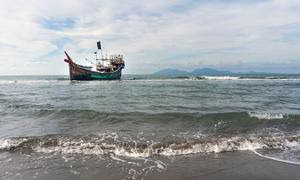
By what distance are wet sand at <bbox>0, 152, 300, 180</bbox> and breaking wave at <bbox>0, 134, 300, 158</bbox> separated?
1.92 ft

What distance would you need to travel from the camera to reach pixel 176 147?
8.73 meters

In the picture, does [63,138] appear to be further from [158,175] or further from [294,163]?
[294,163]

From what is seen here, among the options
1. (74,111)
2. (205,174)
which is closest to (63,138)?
(205,174)

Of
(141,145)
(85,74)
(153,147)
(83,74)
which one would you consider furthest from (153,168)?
(83,74)

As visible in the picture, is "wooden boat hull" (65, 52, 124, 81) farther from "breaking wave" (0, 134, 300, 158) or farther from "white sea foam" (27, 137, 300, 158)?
"white sea foam" (27, 137, 300, 158)

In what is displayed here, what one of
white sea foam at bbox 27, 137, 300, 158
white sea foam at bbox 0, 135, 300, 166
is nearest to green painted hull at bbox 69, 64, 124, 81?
white sea foam at bbox 0, 135, 300, 166

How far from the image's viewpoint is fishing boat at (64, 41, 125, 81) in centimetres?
6931

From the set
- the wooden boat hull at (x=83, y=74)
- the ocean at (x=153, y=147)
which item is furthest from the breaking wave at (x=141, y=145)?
the wooden boat hull at (x=83, y=74)

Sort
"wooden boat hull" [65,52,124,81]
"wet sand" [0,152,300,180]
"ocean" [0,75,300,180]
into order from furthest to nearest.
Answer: "wooden boat hull" [65,52,124,81] < "ocean" [0,75,300,180] < "wet sand" [0,152,300,180]

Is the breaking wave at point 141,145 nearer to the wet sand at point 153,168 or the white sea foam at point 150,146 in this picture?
the white sea foam at point 150,146

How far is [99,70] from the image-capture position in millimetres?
74375

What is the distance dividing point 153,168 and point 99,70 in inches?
2721

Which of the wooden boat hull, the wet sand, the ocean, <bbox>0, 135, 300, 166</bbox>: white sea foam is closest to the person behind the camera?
the wet sand

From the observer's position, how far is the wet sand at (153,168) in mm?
6457
